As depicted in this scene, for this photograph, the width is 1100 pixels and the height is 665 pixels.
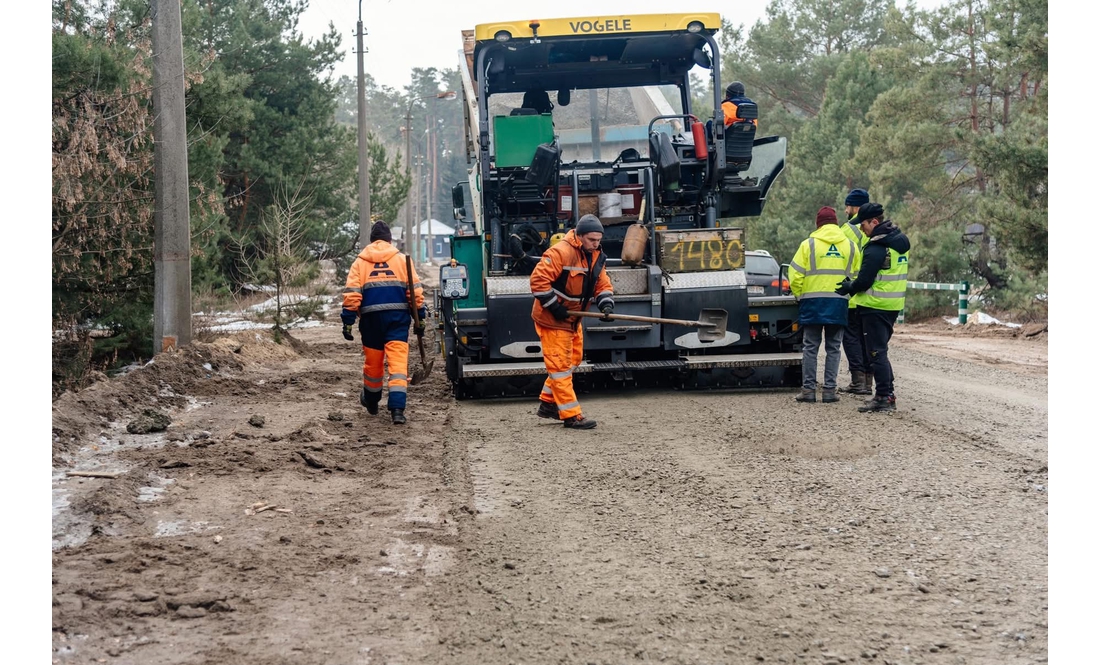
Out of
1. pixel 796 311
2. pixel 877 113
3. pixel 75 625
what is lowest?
pixel 75 625

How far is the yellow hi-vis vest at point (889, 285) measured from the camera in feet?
30.8

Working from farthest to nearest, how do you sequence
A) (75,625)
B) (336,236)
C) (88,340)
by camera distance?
1. (336,236)
2. (88,340)
3. (75,625)

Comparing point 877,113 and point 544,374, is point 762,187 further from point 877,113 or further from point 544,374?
point 877,113

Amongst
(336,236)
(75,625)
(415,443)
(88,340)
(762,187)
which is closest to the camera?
(75,625)

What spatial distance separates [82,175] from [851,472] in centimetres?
890

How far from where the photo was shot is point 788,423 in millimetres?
8500

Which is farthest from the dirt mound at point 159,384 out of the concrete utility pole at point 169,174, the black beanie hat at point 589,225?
the black beanie hat at point 589,225

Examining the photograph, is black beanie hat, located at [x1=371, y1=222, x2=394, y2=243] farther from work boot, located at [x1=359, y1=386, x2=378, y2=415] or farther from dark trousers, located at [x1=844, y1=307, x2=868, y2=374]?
dark trousers, located at [x1=844, y1=307, x2=868, y2=374]

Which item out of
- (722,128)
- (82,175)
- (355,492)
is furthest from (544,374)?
(82,175)

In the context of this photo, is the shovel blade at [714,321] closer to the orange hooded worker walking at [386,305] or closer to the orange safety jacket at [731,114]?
the orange safety jacket at [731,114]

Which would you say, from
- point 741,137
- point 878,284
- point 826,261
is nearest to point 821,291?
point 826,261

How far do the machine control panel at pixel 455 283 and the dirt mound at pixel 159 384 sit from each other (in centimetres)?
280

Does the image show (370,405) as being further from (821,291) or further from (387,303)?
(821,291)

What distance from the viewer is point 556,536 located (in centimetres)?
542
